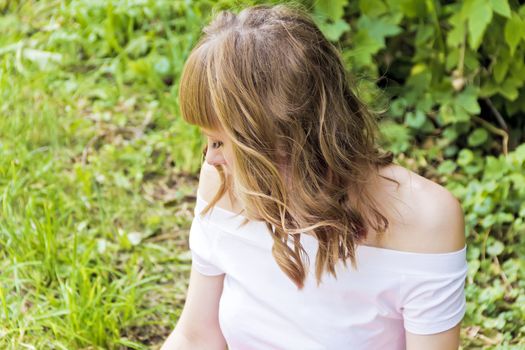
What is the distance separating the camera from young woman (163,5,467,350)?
4.52 ft

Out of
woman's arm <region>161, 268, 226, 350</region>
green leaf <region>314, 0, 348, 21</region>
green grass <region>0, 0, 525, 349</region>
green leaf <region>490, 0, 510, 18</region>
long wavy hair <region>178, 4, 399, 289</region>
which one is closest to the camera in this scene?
long wavy hair <region>178, 4, 399, 289</region>

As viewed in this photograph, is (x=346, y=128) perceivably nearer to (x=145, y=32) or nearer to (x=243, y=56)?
(x=243, y=56)

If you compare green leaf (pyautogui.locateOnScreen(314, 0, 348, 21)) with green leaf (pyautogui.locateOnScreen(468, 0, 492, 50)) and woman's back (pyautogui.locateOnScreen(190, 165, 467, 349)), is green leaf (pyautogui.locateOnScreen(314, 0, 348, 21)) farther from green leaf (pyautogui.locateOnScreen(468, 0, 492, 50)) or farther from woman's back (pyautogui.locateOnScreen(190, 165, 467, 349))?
woman's back (pyautogui.locateOnScreen(190, 165, 467, 349))

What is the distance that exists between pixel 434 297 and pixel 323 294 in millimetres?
228

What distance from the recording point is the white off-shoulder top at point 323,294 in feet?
5.04

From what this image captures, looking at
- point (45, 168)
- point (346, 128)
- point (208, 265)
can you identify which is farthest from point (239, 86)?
point (45, 168)

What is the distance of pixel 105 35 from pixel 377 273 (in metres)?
2.77

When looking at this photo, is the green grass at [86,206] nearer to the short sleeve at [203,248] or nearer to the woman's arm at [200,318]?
the woman's arm at [200,318]

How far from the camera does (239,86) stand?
135cm

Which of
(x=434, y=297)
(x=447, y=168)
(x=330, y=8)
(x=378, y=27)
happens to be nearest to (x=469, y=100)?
(x=447, y=168)

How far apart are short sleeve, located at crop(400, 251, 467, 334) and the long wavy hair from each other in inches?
5.1

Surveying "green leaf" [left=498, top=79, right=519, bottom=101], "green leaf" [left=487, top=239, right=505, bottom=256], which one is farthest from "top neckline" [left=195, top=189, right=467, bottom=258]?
"green leaf" [left=498, top=79, right=519, bottom=101]

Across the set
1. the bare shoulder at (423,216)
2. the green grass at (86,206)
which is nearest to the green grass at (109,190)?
the green grass at (86,206)

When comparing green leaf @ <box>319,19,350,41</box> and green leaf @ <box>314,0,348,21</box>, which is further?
green leaf @ <box>319,19,350,41</box>
